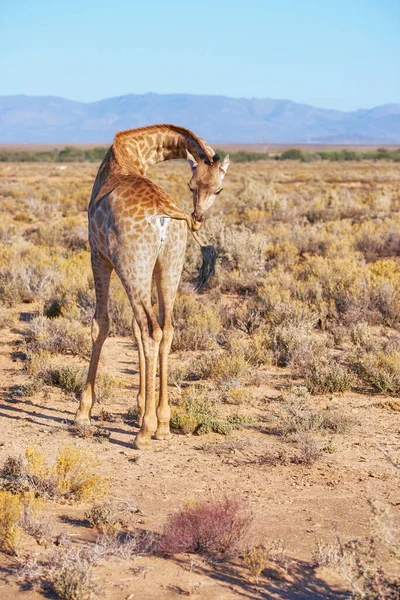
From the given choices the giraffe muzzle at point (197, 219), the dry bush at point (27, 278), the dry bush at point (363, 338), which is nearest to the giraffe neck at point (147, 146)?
the giraffe muzzle at point (197, 219)

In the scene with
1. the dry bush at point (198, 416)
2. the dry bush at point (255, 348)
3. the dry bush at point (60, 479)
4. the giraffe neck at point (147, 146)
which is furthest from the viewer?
the dry bush at point (255, 348)

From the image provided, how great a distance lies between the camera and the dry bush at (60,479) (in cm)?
510

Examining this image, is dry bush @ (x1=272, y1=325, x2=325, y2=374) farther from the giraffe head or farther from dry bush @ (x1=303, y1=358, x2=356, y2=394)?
the giraffe head

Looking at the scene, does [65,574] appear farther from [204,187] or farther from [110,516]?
[204,187]

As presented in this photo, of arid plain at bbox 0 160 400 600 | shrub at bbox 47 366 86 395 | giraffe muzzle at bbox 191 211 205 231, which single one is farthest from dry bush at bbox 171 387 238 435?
giraffe muzzle at bbox 191 211 205 231

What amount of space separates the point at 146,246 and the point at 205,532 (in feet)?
8.26

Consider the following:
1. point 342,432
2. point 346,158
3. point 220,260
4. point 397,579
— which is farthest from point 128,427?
point 346,158

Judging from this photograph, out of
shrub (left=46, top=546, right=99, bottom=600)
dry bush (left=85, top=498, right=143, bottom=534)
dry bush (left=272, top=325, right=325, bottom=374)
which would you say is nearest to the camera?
shrub (left=46, top=546, right=99, bottom=600)

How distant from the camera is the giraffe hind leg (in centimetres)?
666

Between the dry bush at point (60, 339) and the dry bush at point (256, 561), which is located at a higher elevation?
the dry bush at point (60, 339)

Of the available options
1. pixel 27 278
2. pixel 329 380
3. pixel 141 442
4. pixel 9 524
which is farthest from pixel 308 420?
pixel 27 278

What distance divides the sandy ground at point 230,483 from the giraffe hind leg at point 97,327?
0.75 feet

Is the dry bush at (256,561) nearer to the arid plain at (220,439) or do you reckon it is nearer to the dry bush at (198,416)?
the arid plain at (220,439)

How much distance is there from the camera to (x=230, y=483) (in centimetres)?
552
